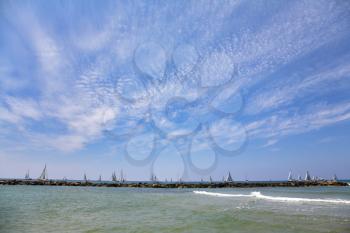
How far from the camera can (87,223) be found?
13570 mm

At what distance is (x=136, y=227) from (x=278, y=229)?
22.7ft

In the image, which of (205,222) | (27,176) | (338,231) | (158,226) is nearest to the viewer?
(338,231)

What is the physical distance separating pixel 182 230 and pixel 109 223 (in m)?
4.36

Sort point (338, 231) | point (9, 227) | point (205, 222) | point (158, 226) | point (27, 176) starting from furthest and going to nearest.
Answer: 1. point (27, 176)
2. point (205, 222)
3. point (158, 226)
4. point (9, 227)
5. point (338, 231)

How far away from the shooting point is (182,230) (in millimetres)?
11883

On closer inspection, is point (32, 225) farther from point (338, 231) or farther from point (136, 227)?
point (338, 231)

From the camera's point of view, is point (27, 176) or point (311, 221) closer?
point (311, 221)

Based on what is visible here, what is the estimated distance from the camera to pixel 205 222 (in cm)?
1396

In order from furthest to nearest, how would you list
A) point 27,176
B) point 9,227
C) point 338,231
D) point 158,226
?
point 27,176 → point 158,226 → point 9,227 → point 338,231

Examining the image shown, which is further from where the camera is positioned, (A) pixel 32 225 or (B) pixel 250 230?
(A) pixel 32 225

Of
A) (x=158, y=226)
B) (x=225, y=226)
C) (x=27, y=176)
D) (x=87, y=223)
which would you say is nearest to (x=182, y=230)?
(x=158, y=226)

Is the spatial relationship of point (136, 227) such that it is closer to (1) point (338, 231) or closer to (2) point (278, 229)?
(2) point (278, 229)

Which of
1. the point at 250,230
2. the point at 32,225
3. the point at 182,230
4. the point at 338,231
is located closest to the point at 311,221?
the point at 338,231

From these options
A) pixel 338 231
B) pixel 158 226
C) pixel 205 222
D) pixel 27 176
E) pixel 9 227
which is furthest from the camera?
pixel 27 176
